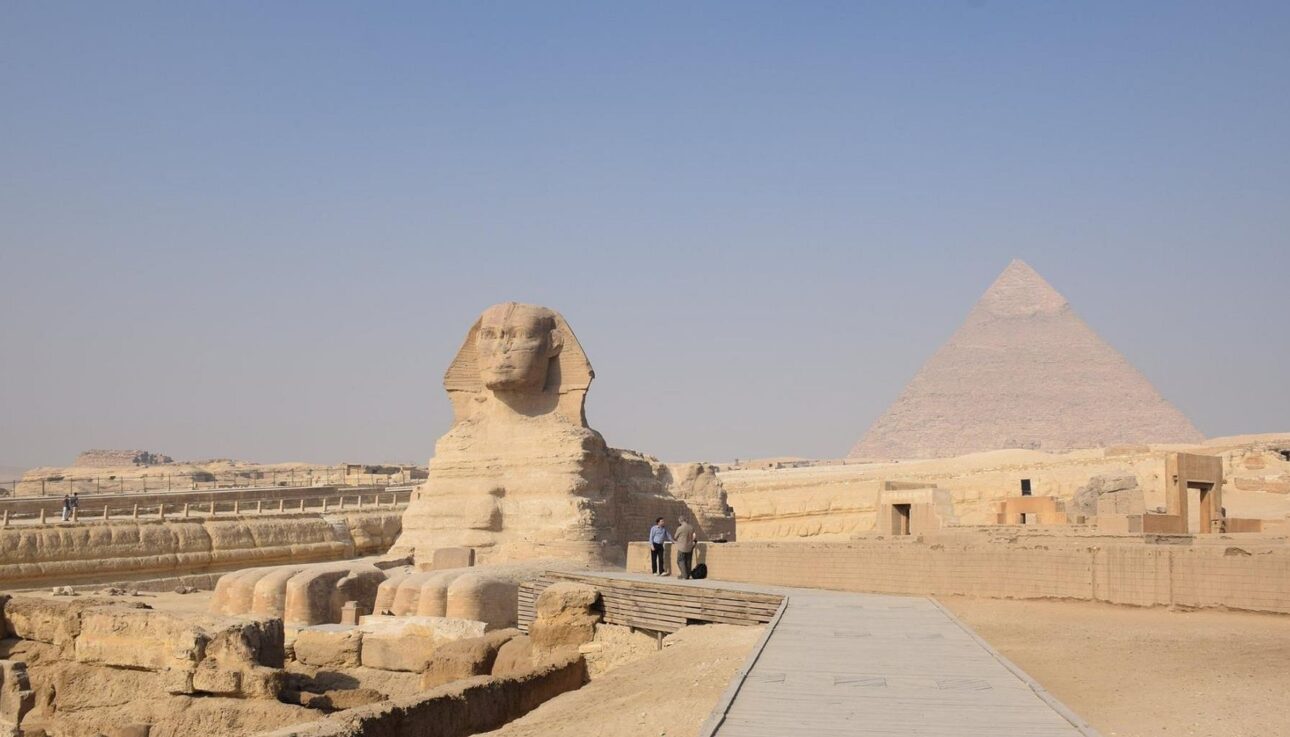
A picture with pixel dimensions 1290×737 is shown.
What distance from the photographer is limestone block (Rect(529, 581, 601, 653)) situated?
12.8m

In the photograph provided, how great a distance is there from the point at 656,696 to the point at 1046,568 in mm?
4697

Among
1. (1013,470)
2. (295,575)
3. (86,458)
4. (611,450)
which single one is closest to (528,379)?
(611,450)

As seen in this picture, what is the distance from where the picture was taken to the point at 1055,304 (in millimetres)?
188375

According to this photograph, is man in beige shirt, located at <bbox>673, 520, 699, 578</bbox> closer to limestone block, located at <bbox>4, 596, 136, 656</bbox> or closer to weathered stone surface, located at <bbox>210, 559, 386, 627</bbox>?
weathered stone surface, located at <bbox>210, 559, 386, 627</bbox>

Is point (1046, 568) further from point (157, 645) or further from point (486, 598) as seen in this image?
point (157, 645)

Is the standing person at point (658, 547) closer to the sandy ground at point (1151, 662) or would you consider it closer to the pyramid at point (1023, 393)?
the sandy ground at point (1151, 662)

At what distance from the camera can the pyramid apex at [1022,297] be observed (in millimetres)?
188875

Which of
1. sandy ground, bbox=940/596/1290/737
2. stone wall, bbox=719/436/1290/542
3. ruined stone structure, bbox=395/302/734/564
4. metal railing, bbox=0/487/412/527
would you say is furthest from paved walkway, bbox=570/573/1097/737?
stone wall, bbox=719/436/1290/542

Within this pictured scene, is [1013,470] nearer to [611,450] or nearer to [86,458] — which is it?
[611,450]

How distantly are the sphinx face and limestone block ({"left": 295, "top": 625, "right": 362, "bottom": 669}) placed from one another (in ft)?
21.3

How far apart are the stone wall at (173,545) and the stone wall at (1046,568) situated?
1210cm

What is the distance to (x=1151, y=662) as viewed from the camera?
27.5ft

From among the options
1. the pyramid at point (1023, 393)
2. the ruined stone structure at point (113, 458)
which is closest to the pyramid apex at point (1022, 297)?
the pyramid at point (1023, 393)

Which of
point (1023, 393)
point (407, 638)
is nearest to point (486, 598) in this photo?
point (407, 638)
